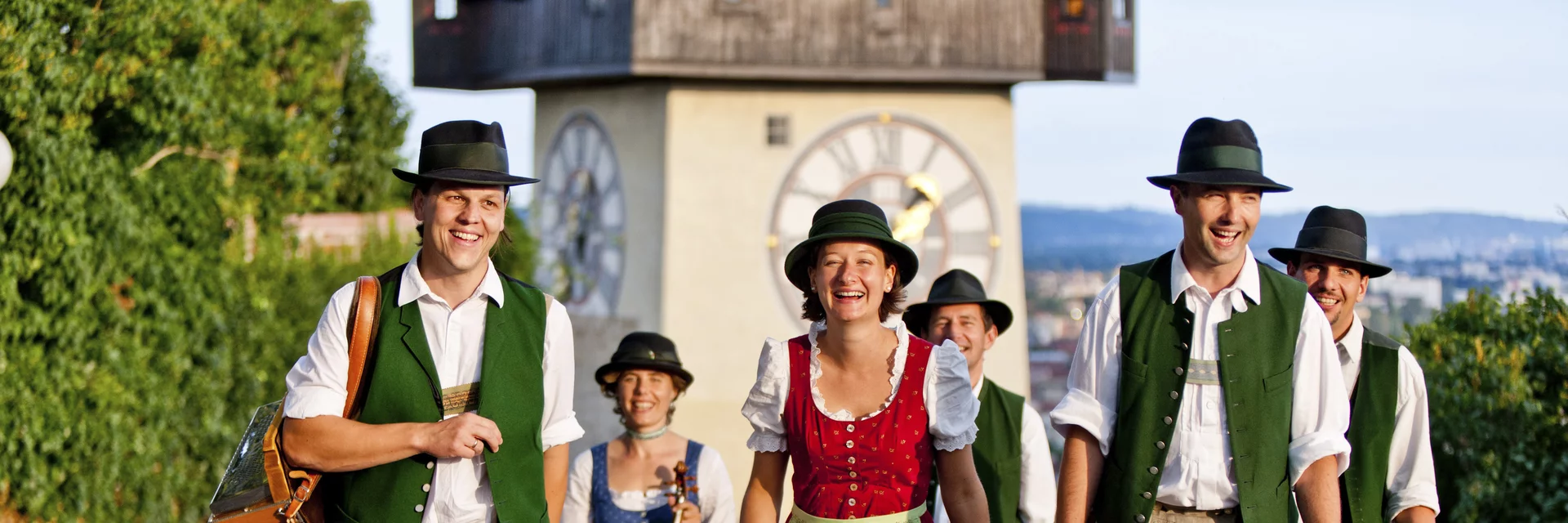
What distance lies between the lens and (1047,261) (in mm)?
37781

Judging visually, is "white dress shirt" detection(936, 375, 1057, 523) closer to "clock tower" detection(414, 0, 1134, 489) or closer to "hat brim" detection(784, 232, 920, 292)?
"hat brim" detection(784, 232, 920, 292)

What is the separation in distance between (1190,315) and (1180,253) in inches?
7.1

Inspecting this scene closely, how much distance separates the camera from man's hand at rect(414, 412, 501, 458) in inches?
148

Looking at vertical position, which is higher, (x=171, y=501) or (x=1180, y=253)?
(x=1180, y=253)

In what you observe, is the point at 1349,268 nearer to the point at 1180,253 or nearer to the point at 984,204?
the point at 1180,253

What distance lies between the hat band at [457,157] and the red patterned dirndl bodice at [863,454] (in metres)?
0.91

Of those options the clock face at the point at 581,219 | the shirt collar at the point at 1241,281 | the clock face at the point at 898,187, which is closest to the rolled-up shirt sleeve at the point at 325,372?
the shirt collar at the point at 1241,281

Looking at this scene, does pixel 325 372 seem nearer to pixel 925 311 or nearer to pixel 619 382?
pixel 619 382

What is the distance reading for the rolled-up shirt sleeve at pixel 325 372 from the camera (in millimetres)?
3787

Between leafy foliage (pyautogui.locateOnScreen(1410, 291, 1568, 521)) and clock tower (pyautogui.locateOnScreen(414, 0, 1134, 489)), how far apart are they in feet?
31.5

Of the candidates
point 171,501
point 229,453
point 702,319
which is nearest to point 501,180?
point 171,501

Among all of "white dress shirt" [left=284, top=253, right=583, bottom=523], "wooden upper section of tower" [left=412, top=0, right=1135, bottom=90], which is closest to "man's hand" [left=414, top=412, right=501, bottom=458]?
"white dress shirt" [left=284, top=253, right=583, bottom=523]

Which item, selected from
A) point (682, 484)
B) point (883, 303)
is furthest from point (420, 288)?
point (682, 484)

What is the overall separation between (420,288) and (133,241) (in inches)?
242
